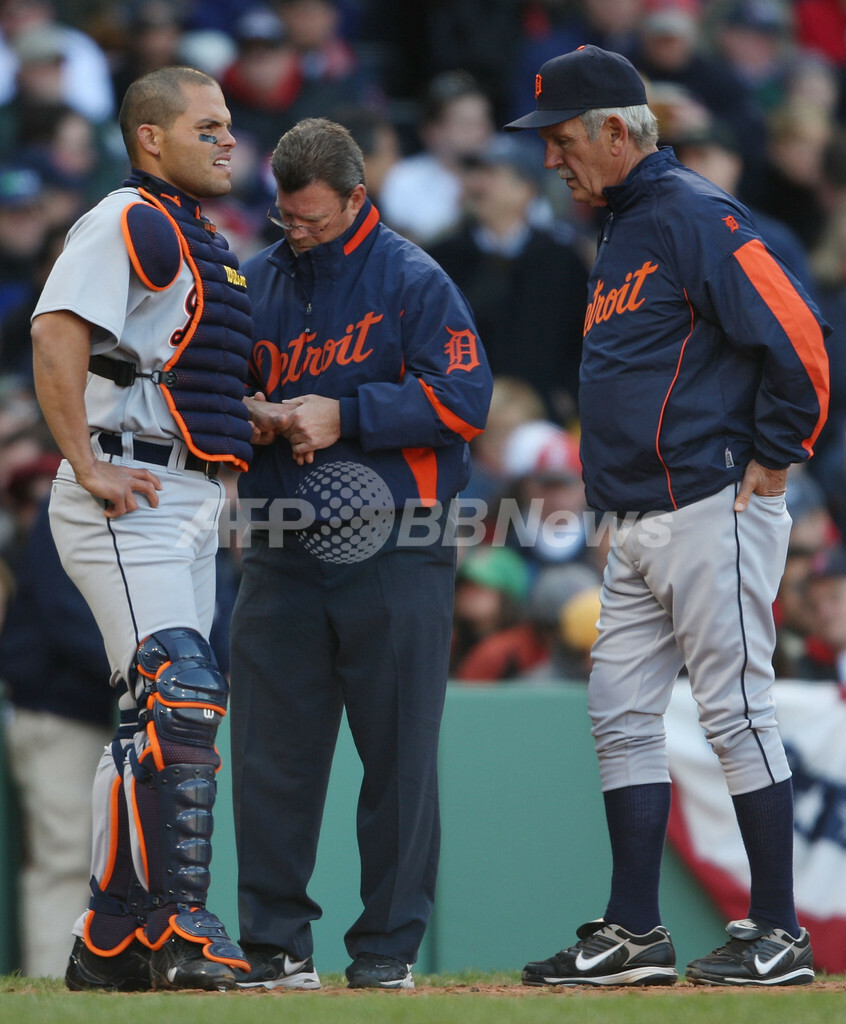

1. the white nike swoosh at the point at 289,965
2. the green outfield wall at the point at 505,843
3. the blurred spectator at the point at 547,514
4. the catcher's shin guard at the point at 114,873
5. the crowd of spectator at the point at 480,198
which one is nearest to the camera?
the catcher's shin guard at the point at 114,873

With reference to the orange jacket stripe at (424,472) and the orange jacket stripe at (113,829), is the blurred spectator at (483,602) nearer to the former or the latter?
the orange jacket stripe at (424,472)

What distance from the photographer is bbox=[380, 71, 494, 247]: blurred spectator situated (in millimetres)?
9367

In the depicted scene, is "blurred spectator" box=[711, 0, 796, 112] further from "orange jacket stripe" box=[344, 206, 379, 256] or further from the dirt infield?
the dirt infield

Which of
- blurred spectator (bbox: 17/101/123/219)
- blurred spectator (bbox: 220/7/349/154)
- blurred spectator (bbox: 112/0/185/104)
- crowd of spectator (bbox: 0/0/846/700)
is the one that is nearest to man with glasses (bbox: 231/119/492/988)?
crowd of spectator (bbox: 0/0/846/700)

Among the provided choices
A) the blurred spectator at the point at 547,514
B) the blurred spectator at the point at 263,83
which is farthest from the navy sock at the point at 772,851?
the blurred spectator at the point at 263,83

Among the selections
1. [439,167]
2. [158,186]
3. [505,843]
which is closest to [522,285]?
[439,167]

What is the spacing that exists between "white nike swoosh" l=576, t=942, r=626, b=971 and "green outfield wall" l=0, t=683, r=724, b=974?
1.73m

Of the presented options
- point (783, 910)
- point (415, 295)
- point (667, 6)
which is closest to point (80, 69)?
point (667, 6)

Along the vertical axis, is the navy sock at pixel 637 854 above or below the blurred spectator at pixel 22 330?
below

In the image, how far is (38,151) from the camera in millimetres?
9102

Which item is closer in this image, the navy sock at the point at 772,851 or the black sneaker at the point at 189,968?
the black sneaker at the point at 189,968

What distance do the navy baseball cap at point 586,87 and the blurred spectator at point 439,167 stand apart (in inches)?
189

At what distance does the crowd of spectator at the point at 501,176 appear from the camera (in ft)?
23.1

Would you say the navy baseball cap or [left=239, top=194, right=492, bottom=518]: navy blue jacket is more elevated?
the navy baseball cap
